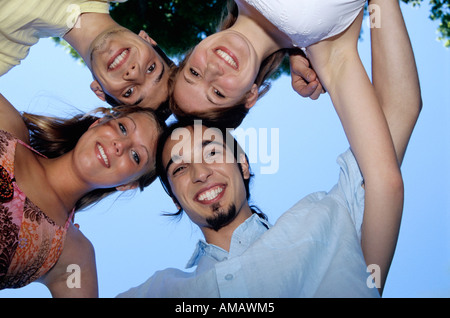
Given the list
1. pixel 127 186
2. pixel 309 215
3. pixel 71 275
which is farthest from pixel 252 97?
pixel 71 275

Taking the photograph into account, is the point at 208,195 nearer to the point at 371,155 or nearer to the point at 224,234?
the point at 224,234

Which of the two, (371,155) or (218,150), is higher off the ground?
(371,155)

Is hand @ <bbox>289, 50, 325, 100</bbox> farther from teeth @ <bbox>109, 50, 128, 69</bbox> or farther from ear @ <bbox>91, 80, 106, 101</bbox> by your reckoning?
ear @ <bbox>91, 80, 106, 101</bbox>

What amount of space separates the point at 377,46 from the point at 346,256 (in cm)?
115

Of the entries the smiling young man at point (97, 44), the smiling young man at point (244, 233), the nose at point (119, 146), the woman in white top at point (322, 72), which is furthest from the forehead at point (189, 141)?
the smiling young man at point (97, 44)

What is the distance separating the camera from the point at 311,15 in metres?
A: 2.07

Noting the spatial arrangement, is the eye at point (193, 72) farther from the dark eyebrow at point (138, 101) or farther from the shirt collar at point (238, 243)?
the shirt collar at point (238, 243)

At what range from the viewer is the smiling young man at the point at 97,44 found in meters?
2.73

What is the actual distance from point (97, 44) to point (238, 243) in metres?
1.60

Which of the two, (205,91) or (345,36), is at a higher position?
(345,36)

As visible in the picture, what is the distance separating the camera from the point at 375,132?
2.02 m

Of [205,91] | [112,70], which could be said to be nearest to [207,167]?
[205,91]

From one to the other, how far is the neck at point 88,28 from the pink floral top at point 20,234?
864 millimetres

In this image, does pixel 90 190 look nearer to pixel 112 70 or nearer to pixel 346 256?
pixel 112 70
